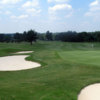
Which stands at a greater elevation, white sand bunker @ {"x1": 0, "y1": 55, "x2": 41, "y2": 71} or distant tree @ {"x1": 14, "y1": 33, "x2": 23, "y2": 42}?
distant tree @ {"x1": 14, "y1": 33, "x2": 23, "y2": 42}

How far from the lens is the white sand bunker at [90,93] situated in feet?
17.1

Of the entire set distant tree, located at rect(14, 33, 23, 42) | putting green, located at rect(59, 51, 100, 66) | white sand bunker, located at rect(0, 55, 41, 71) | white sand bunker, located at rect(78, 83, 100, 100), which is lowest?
white sand bunker, located at rect(0, 55, 41, 71)

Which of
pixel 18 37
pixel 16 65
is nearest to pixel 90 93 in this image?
pixel 16 65

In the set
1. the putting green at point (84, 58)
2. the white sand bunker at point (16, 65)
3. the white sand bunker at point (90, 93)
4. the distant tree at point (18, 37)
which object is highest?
the distant tree at point (18, 37)

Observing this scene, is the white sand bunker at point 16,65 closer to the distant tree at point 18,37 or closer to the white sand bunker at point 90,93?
the white sand bunker at point 90,93

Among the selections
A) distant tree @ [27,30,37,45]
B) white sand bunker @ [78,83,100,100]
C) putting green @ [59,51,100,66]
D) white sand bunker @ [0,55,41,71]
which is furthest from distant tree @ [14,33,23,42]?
white sand bunker @ [78,83,100,100]

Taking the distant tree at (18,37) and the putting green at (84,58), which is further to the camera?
the distant tree at (18,37)

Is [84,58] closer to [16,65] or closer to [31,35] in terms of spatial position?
[16,65]

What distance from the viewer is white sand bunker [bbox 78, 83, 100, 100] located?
5.22 m

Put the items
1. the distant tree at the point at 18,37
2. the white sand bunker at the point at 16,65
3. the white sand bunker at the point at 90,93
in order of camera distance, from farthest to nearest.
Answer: the distant tree at the point at 18,37 < the white sand bunker at the point at 16,65 < the white sand bunker at the point at 90,93

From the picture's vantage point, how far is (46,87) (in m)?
5.61

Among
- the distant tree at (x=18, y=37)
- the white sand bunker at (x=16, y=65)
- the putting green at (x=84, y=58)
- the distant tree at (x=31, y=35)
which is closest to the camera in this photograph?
the putting green at (x=84, y=58)

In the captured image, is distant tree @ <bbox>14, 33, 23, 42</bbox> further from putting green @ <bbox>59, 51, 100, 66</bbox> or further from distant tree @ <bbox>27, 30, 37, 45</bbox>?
putting green @ <bbox>59, 51, 100, 66</bbox>

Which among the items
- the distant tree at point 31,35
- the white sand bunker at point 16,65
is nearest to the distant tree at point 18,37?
the distant tree at point 31,35
